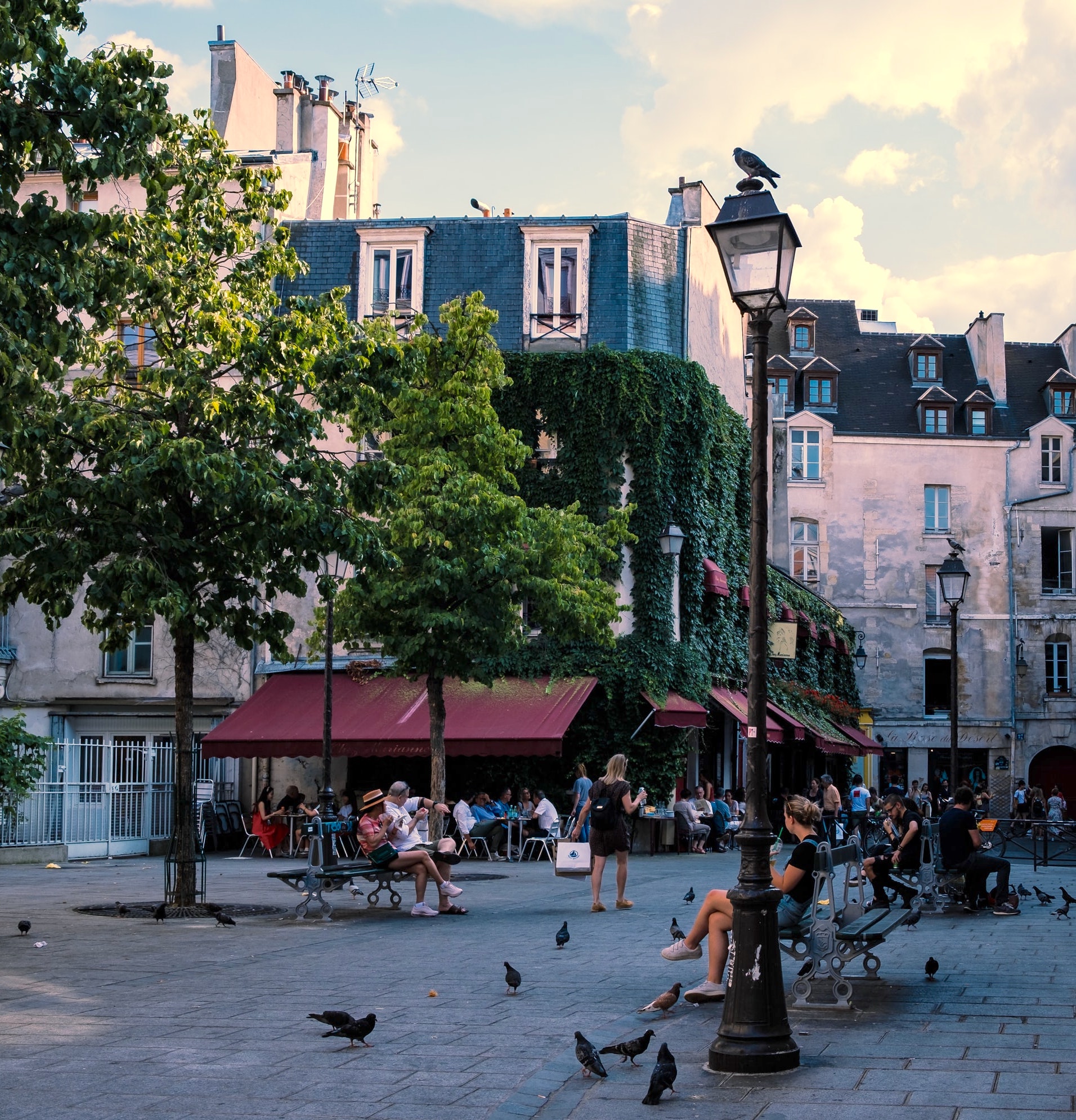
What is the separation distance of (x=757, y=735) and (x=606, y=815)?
8944mm

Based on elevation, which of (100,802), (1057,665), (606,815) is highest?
(1057,665)

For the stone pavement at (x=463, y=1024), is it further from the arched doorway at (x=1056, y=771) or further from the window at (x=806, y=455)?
the arched doorway at (x=1056, y=771)

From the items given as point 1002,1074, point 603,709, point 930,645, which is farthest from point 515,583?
point 930,645

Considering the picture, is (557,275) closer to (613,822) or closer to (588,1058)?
(613,822)

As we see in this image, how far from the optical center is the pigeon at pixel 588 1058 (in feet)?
23.6

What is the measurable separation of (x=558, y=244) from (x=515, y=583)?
10.6 meters

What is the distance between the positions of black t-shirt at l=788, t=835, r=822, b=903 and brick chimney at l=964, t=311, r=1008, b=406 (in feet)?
158

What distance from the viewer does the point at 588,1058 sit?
23.6 ft

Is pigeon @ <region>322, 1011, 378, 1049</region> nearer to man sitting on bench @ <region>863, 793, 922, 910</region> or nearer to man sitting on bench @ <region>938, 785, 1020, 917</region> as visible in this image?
man sitting on bench @ <region>863, 793, 922, 910</region>

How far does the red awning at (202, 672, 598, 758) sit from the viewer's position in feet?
85.8

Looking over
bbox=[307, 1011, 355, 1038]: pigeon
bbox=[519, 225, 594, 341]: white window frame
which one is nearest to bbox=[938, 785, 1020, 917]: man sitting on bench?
bbox=[307, 1011, 355, 1038]: pigeon

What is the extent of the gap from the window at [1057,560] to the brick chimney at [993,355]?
5166 millimetres

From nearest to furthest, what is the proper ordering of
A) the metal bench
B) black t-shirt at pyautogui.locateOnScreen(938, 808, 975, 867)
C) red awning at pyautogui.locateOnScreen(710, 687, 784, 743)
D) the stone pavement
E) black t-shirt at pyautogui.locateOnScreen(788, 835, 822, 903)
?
the stone pavement
the metal bench
black t-shirt at pyautogui.locateOnScreen(788, 835, 822, 903)
black t-shirt at pyautogui.locateOnScreen(938, 808, 975, 867)
red awning at pyautogui.locateOnScreen(710, 687, 784, 743)

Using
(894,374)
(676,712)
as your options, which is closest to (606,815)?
(676,712)
